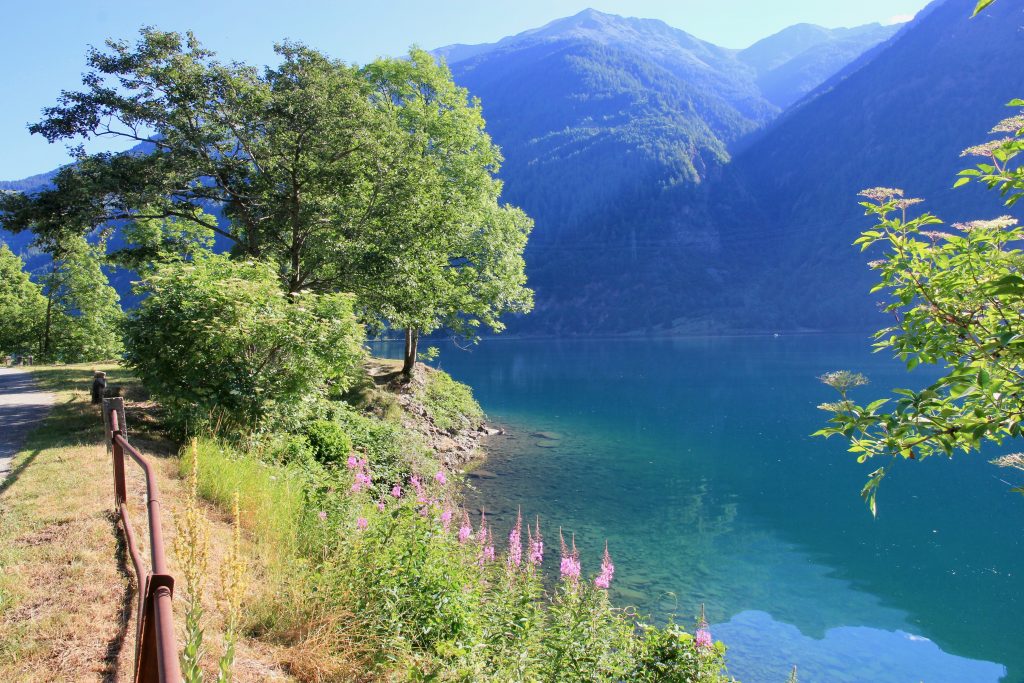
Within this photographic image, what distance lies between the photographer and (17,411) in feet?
42.8

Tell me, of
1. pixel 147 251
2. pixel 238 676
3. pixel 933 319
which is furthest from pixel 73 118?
pixel 933 319

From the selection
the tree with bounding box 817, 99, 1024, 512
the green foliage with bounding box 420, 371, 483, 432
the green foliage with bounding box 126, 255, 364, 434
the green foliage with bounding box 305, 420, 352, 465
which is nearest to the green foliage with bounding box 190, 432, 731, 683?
the green foliage with bounding box 126, 255, 364, 434

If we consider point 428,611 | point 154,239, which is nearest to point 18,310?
point 154,239

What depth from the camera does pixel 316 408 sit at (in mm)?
12914

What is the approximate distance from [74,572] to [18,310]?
40.9 meters

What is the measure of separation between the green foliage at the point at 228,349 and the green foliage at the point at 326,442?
0.94 m

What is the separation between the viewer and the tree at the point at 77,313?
34.4 meters

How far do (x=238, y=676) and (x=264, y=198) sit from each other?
50.5 feet

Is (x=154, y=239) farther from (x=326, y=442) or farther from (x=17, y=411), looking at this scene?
(x=326, y=442)

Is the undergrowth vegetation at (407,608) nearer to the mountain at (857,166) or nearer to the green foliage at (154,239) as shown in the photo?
the green foliage at (154,239)

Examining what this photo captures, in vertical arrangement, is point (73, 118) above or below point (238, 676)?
above

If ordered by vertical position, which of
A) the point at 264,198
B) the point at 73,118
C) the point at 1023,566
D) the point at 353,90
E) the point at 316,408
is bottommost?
the point at 1023,566

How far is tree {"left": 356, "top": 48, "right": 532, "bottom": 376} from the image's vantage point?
1878cm

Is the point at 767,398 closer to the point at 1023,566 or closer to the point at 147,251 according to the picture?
the point at 1023,566
